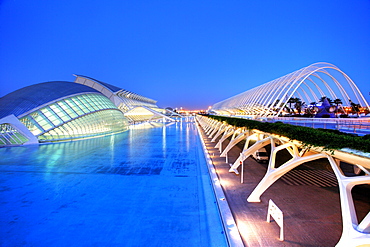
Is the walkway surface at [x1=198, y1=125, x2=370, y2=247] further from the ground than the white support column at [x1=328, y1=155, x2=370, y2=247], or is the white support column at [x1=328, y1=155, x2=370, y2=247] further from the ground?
the white support column at [x1=328, y1=155, x2=370, y2=247]

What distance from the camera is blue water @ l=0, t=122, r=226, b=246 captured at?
610 centimetres

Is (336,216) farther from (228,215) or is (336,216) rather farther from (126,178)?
(126,178)

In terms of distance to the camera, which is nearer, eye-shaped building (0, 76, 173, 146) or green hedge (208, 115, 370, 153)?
green hedge (208, 115, 370, 153)

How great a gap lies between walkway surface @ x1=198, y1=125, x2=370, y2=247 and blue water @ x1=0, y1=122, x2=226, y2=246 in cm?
97

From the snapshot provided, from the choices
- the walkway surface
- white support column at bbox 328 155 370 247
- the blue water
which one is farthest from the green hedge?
the blue water

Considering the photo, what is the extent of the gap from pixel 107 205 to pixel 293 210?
7323mm

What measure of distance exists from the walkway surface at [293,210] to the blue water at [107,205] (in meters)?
0.97

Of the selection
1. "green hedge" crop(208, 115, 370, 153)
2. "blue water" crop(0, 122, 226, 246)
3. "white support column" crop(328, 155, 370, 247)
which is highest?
"green hedge" crop(208, 115, 370, 153)

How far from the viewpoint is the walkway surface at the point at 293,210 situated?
581 cm

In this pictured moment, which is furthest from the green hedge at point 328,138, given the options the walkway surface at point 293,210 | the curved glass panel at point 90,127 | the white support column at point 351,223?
the curved glass panel at point 90,127

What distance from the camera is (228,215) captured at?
689cm

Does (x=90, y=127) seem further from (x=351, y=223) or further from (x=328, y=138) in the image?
(x=351, y=223)

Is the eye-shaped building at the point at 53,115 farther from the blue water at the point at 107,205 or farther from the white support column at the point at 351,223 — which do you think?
the white support column at the point at 351,223

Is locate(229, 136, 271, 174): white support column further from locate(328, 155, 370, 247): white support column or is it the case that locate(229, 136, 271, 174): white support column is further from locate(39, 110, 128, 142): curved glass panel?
locate(39, 110, 128, 142): curved glass panel
